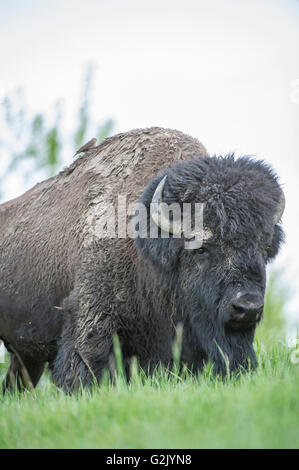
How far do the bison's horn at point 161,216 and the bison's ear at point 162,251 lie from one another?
0.10 metres

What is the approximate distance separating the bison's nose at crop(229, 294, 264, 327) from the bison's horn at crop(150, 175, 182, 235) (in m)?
0.83

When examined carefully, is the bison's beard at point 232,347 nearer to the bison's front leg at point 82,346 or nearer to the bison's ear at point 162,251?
the bison's ear at point 162,251

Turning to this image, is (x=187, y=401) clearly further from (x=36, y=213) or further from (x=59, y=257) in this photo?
(x=36, y=213)

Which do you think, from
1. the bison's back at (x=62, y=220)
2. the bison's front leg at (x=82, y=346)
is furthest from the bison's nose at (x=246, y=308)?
the bison's back at (x=62, y=220)

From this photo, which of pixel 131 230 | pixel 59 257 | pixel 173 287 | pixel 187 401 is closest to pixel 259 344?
pixel 173 287

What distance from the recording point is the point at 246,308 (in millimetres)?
4609

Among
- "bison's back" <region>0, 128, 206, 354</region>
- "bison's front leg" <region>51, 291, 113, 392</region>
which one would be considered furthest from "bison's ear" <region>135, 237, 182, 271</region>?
"bison's front leg" <region>51, 291, 113, 392</region>

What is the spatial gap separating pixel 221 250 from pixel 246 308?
1.74 feet

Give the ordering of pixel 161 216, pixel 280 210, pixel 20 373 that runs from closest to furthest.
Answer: pixel 161 216 < pixel 280 210 < pixel 20 373

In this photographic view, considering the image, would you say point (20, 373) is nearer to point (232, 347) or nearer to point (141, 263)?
point (141, 263)

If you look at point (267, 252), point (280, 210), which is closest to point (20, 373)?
point (267, 252)

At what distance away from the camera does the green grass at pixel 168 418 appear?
117 inches

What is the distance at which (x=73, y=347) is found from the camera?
19.0 ft
